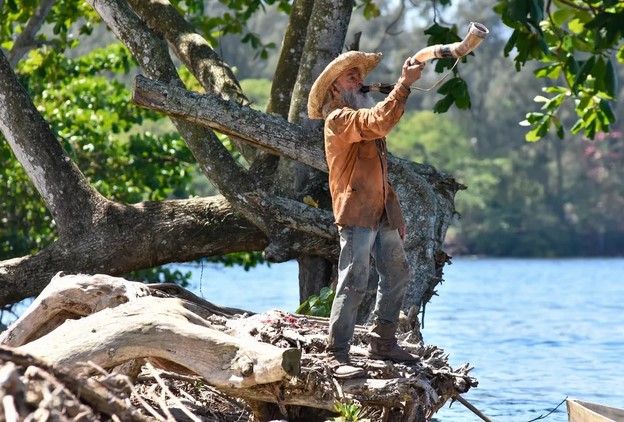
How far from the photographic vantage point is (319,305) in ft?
28.4

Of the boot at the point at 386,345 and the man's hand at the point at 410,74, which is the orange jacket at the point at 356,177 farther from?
the boot at the point at 386,345

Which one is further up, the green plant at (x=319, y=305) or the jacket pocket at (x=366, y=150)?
the jacket pocket at (x=366, y=150)

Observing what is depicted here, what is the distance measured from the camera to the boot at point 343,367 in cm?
651

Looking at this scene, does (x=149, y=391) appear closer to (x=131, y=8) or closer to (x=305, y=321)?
(x=305, y=321)

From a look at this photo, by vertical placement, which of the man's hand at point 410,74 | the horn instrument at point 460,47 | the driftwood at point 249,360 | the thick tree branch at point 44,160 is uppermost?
the horn instrument at point 460,47

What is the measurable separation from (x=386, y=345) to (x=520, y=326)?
16515 mm

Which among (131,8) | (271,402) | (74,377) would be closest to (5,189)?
(131,8)

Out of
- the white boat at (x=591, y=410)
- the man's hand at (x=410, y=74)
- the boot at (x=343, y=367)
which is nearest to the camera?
the man's hand at (x=410, y=74)

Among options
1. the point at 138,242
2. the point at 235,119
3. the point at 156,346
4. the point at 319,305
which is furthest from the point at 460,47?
the point at 138,242

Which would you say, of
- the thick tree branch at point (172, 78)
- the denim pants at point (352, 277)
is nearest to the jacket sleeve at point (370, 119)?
the denim pants at point (352, 277)

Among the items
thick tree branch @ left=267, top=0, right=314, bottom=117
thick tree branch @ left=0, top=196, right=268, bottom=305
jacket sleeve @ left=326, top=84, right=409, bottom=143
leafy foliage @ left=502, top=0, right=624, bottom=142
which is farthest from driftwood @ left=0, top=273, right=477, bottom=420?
thick tree branch @ left=267, top=0, right=314, bottom=117

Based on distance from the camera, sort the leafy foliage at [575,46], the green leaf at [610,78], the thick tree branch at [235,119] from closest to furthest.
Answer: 1. the leafy foliage at [575,46]
2. the thick tree branch at [235,119]
3. the green leaf at [610,78]

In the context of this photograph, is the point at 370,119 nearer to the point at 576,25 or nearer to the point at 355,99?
the point at 355,99

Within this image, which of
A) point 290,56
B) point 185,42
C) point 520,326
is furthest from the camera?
point 520,326
